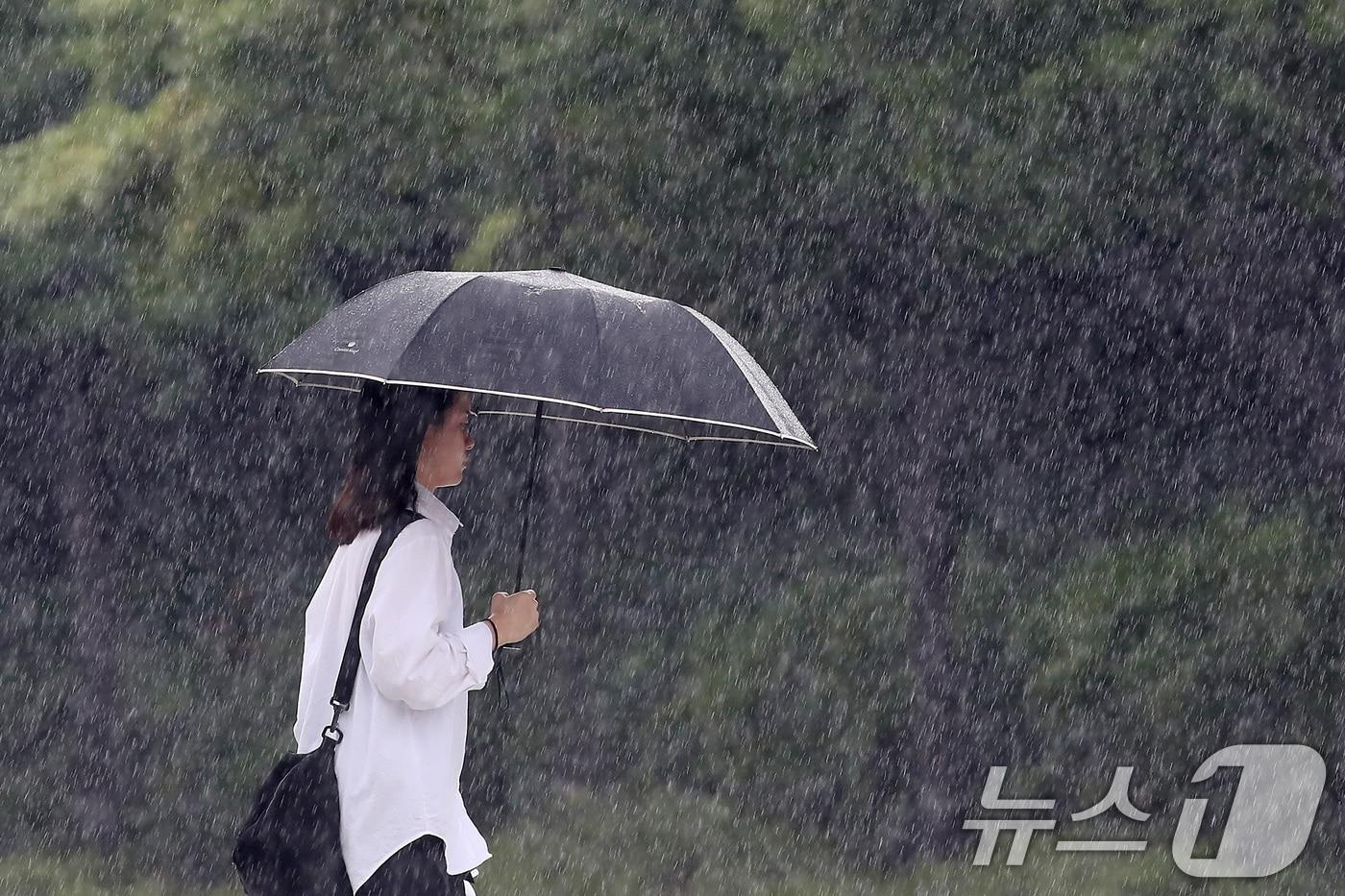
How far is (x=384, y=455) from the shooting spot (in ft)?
11.6

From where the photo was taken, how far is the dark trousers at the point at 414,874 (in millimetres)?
3383

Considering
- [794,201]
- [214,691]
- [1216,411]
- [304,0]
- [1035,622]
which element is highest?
[304,0]

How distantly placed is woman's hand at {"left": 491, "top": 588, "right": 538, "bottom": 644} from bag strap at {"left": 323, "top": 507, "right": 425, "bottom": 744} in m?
0.34

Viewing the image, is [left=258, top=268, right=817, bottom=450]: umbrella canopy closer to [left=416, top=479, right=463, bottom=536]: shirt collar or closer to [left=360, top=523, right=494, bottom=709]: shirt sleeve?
[left=416, top=479, right=463, bottom=536]: shirt collar

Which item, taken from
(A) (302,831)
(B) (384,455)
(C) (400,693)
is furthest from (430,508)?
(A) (302,831)

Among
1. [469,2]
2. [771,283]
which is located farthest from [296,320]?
[771,283]

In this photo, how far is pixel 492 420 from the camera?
1166 centimetres

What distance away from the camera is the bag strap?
3.42m

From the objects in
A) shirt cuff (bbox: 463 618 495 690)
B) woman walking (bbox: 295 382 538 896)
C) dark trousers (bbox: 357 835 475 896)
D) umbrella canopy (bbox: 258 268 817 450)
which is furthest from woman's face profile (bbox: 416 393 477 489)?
dark trousers (bbox: 357 835 475 896)

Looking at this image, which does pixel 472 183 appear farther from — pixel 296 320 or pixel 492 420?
pixel 492 420

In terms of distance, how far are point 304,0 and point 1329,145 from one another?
19.1 feet

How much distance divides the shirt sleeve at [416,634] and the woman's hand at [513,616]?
204 mm

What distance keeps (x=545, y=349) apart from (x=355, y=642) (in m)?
0.80

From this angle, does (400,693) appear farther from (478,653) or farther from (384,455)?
(384,455)
